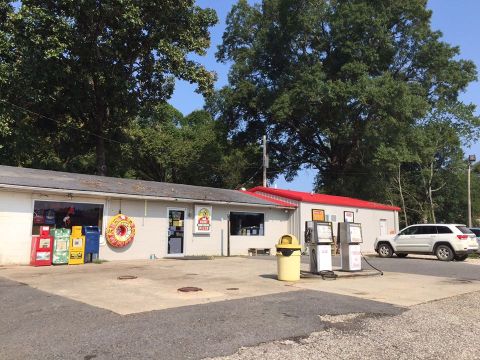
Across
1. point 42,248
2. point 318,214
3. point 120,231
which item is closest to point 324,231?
point 120,231

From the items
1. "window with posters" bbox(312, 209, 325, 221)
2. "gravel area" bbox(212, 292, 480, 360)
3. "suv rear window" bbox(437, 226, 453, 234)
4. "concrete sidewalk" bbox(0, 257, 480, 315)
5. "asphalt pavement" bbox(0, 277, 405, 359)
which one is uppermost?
"window with posters" bbox(312, 209, 325, 221)

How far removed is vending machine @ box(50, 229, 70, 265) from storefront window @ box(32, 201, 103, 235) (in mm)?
706

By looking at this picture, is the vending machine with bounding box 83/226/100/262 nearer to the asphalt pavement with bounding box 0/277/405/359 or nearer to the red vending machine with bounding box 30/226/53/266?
the red vending machine with bounding box 30/226/53/266

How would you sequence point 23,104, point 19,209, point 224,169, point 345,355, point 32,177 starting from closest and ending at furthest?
point 345,355
point 19,209
point 32,177
point 23,104
point 224,169

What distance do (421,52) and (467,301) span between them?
109 ft

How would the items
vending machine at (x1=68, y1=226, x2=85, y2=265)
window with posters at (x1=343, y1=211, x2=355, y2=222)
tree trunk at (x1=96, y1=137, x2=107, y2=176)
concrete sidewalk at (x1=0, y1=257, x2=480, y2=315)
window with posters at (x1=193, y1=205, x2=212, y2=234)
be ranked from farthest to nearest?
tree trunk at (x1=96, y1=137, x2=107, y2=176), window with posters at (x1=343, y1=211, x2=355, y2=222), window with posters at (x1=193, y1=205, x2=212, y2=234), vending machine at (x1=68, y1=226, x2=85, y2=265), concrete sidewalk at (x1=0, y1=257, x2=480, y2=315)

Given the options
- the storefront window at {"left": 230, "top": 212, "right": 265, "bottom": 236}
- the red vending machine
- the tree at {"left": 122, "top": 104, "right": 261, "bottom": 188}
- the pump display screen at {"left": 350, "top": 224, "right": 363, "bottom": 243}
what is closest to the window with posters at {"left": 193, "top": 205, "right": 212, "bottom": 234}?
the storefront window at {"left": 230, "top": 212, "right": 265, "bottom": 236}

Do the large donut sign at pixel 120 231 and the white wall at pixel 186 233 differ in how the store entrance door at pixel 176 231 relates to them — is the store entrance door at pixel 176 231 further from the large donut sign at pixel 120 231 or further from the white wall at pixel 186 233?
the large donut sign at pixel 120 231

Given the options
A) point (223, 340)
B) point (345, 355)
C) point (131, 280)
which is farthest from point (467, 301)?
point (131, 280)

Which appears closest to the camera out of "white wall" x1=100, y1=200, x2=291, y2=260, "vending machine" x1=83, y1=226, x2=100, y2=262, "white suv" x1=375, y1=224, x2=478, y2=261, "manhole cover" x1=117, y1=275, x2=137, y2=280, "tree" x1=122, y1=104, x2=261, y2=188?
"manhole cover" x1=117, y1=275, x2=137, y2=280

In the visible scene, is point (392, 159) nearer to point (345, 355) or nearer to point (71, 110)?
point (71, 110)

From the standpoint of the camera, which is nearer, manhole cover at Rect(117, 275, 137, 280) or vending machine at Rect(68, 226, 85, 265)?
manhole cover at Rect(117, 275, 137, 280)

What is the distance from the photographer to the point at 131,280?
11.6m

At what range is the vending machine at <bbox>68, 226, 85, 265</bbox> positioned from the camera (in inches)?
604
